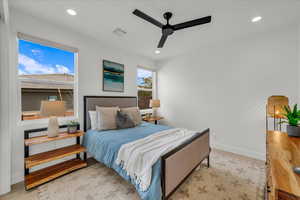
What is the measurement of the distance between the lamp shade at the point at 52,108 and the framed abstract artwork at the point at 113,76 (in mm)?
1218

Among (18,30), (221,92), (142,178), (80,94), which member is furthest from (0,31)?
(221,92)

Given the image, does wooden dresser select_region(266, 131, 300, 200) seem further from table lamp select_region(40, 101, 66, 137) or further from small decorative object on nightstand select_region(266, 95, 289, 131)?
table lamp select_region(40, 101, 66, 137)


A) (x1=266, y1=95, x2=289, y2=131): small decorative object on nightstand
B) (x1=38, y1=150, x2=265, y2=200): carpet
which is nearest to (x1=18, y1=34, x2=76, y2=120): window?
(x1=38, y1=150, x2=265, y2=200): carpet

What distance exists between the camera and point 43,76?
237cm

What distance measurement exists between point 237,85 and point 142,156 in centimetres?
281

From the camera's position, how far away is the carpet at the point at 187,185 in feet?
5.59

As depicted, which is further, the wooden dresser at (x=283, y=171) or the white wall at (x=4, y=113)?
the white wall at (x=4, y=113)

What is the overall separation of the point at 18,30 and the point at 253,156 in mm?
5003

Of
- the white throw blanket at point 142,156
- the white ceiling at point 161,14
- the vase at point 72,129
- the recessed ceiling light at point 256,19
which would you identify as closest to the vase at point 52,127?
the vase at point 72,129

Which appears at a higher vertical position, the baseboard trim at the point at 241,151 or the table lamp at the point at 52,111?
the table lamp at the point at 52,111

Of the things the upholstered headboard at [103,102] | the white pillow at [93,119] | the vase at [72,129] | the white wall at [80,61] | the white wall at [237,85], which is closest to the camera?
the white wall at [80,61]

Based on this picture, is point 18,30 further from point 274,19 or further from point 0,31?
point 274,19

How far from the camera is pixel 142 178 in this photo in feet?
4.71

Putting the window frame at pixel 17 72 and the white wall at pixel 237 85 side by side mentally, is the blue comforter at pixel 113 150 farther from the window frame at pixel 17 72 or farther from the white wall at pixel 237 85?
the white wall at pixel 237 85
